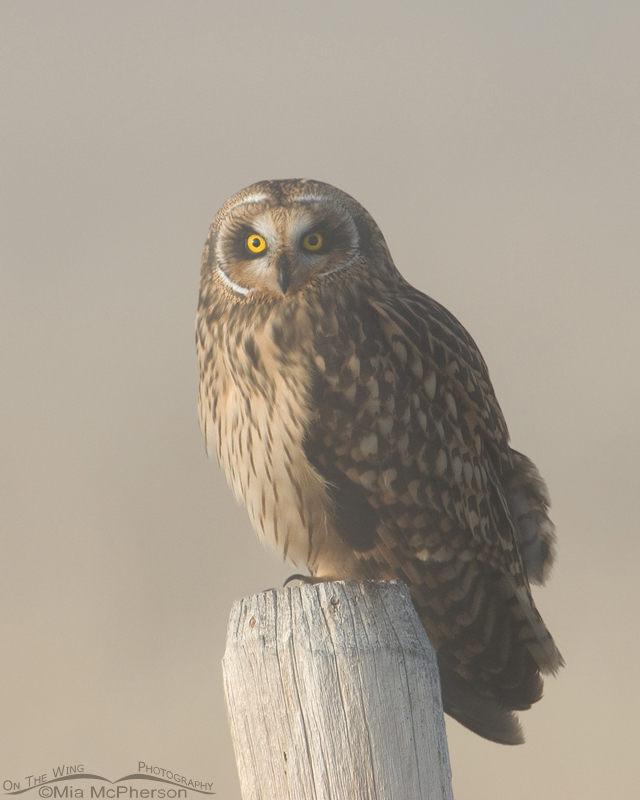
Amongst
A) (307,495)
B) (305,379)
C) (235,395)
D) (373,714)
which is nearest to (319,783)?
(373,714)

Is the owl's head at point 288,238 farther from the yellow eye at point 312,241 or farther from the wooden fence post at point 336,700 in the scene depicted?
the wooden fence post at point 336,700

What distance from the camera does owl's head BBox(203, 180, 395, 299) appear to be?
211 cm

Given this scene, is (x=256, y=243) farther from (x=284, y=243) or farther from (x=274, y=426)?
(x=274, y=426)

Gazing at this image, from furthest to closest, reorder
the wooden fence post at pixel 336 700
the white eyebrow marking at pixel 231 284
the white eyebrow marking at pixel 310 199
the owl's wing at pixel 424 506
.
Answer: the white eyebrow marking at pixel 231 284 < the white eyebrow marking at pixel 310 199 < the owl's wing at pixel 424 506 < the wooden fence post at pixel 336 700

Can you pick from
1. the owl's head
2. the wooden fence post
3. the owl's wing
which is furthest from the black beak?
the wooden fence post

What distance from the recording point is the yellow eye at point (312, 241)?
2145mm

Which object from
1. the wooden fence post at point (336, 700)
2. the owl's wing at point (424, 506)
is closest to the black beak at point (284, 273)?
the owl's wing at point (424, 506)

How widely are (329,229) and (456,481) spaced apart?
753 mm

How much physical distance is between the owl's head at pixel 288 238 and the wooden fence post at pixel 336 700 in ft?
3.10

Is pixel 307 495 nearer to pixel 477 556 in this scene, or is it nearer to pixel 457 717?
pixel 477 556

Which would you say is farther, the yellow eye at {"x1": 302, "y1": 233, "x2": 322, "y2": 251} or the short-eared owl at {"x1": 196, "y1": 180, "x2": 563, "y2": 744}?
the yellow eye at {"x1": 302, "y1": 233, "x2": 322, "y2": 251}

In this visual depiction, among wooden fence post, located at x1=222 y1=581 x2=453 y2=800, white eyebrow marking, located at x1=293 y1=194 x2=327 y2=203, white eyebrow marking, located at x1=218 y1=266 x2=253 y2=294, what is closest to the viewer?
wooden fence post, located at x1=222 y1=581 x2=453 y2=800

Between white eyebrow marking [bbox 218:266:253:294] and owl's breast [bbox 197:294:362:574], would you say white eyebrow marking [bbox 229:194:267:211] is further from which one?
owl's breast [bbox 197:294:362:574]

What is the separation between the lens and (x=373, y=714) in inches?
52.5
